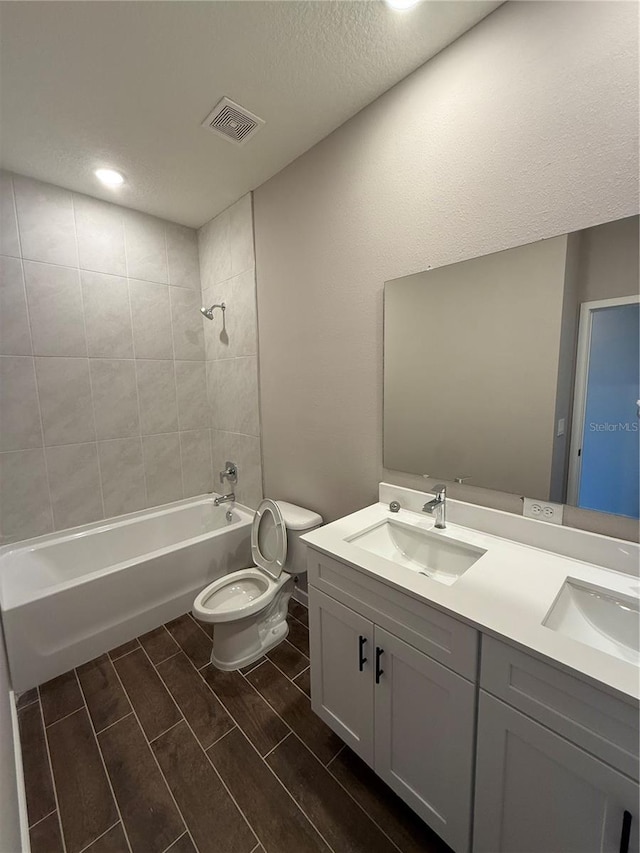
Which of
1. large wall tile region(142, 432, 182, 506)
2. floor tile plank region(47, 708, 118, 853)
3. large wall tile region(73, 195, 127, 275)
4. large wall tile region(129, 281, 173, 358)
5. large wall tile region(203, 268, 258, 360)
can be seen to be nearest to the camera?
floor tile plank region(47, 708, 118, 853)

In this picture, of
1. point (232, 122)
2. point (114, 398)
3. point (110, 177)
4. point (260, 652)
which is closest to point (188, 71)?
point (232, 122)

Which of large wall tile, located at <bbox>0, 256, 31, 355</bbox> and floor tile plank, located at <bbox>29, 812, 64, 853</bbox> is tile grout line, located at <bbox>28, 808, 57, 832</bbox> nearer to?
floor tile plank, located at <bbox>29, 812, 64, 853</bbox>

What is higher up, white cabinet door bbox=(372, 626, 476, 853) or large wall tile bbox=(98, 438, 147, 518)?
large wall tile bbox=(98, 438, 147, 518)

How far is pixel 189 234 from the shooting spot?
2.71 metres

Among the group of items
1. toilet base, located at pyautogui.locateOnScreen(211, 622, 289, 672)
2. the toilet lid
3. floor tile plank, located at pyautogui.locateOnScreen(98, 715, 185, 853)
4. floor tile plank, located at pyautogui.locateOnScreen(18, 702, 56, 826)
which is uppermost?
the toilet lid

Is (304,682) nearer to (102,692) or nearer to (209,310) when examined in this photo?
(102,692)

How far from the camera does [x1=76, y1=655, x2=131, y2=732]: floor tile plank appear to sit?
1515 millimetres

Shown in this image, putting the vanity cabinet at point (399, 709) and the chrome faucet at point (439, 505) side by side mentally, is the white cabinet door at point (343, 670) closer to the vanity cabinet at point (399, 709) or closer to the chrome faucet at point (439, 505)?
the vanity cabinet at point (399, 709)

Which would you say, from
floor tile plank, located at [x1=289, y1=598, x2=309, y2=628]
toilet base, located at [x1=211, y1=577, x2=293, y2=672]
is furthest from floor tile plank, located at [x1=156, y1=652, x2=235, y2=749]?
floor tile plank, located at [x1=289, y1=598, x2=309, y2=628]

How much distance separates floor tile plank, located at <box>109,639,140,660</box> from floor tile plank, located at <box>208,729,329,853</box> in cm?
84

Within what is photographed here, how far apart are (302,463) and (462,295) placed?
1.27 meters

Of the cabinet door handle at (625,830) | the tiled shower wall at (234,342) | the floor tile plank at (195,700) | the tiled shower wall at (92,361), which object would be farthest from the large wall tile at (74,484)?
the cabinet door handle at (625,830)

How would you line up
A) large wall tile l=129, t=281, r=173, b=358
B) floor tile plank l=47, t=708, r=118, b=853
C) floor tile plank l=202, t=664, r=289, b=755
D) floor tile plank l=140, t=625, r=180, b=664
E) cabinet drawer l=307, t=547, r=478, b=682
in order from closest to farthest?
cabinet drawer l=307, t=547, r=478, b=682 → floor tile plank l=47, t=708, r=118, b=853 → floor tile plank l=202, t=664, r=289, b=755 → floor tile plank l=140, t=625, r=180, b=664 → large wall tile l=129, t=281, r=173, b=358

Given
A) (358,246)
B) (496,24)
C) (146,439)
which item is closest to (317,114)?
(358,246)
